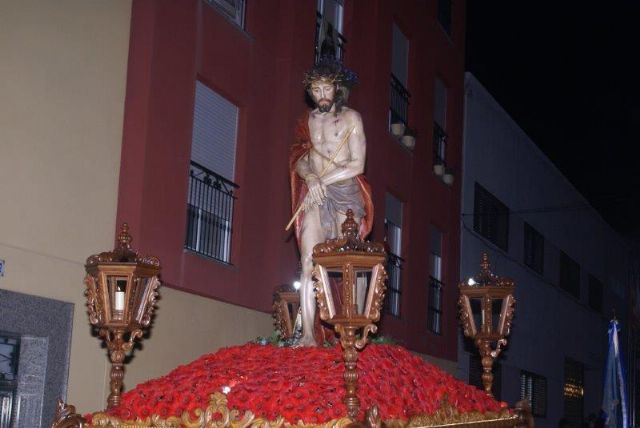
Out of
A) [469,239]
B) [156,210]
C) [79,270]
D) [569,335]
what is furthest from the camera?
[569,335]

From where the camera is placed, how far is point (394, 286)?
15133mm

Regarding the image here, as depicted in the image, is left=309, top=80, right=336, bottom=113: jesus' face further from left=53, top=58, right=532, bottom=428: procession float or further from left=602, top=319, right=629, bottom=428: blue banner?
left=602, top=319, right=629, bottom=428: blue banner

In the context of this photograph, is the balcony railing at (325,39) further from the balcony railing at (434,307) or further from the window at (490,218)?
the window at (490,218)

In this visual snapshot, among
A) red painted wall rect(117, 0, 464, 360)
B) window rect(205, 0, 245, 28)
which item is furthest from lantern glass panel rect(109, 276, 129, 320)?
window rect(205, 0, 245, 28)

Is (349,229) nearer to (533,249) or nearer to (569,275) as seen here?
(533,249)

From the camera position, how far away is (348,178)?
7.99 m

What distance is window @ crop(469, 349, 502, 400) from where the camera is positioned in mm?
18156

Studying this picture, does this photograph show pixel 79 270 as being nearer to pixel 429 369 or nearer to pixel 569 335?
pixel 429 369

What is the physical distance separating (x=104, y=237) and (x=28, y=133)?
1219 mm

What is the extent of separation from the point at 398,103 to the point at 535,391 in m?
8.33

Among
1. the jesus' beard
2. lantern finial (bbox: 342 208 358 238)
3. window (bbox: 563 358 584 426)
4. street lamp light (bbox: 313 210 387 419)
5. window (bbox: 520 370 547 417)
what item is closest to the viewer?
street lamp light (bbox: 313 210 387 419)

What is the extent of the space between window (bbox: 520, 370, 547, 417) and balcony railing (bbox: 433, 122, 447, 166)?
5225 mm

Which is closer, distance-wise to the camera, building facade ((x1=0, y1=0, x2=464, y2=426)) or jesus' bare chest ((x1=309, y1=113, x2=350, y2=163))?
jesus' bare chest ((x1=309, y1=113, x2=350, y2=163))

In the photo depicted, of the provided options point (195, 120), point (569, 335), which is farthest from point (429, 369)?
point (569, 335)
